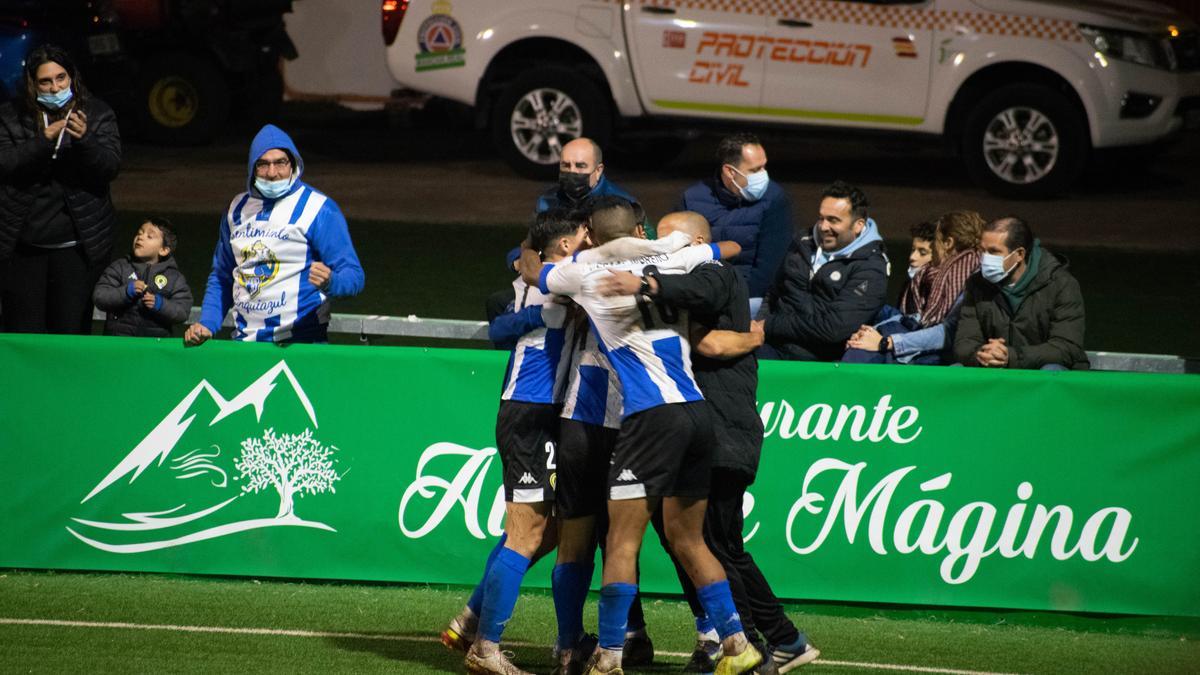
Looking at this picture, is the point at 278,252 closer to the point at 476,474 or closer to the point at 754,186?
the point at 476,474

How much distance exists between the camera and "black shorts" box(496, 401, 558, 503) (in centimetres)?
658

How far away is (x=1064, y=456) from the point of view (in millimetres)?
7766

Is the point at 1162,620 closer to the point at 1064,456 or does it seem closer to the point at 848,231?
the point at 1064,456

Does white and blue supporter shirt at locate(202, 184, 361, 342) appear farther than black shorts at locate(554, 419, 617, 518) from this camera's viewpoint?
Yes

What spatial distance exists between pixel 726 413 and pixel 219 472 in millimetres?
2843

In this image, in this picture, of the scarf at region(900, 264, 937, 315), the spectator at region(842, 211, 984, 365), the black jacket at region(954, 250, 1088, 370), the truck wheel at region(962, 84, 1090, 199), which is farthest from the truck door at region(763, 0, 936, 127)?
the black jacket at region(954, 250, 1088, 370)

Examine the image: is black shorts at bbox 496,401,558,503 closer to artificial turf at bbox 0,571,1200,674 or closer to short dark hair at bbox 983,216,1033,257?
artificial turf at bbox 0,571,1200,674

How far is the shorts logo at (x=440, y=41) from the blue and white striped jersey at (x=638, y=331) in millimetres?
10003

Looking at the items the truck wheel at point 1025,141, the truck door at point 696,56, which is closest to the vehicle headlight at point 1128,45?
the truck wheel at point 1025,141

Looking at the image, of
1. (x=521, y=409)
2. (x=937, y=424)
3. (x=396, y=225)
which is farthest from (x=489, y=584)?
(x=396, y=225)

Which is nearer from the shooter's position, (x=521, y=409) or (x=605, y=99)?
(x=521, y=409)

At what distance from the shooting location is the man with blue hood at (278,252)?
27.0 ft

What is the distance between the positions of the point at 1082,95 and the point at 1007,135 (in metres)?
0.72

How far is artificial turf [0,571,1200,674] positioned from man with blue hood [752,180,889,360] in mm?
1397
